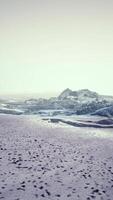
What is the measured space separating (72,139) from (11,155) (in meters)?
12.2

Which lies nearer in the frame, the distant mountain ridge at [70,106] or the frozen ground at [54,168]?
the frozen ground at [54,168]

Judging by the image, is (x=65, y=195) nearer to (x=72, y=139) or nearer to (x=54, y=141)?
(x=54, y=141)

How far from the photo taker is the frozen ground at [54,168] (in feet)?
51.3

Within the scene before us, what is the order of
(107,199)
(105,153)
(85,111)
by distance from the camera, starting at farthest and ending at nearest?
(85,111), (105,153), (107,199)

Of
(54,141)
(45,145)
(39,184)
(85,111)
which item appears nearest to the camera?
(39,184)

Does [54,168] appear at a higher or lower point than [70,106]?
lower

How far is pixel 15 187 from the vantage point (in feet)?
51.8

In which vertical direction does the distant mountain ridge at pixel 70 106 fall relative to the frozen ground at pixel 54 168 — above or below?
above

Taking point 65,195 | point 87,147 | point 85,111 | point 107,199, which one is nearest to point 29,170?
point 65,195

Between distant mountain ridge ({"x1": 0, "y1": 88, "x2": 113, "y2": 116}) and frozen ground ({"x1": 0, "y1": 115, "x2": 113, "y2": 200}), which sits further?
distant mountain ridge ({"x1": 0, "y1": 88, "x2": 113, "y2": 116})

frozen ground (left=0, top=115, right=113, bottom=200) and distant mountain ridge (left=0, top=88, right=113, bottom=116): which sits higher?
distant mountain ridge (left=0, top=88, right=113, bottom=116)

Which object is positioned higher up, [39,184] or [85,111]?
[85,111]

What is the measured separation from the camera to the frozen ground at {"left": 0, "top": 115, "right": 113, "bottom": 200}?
15.6 m

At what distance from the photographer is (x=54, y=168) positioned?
2047 centimetres
